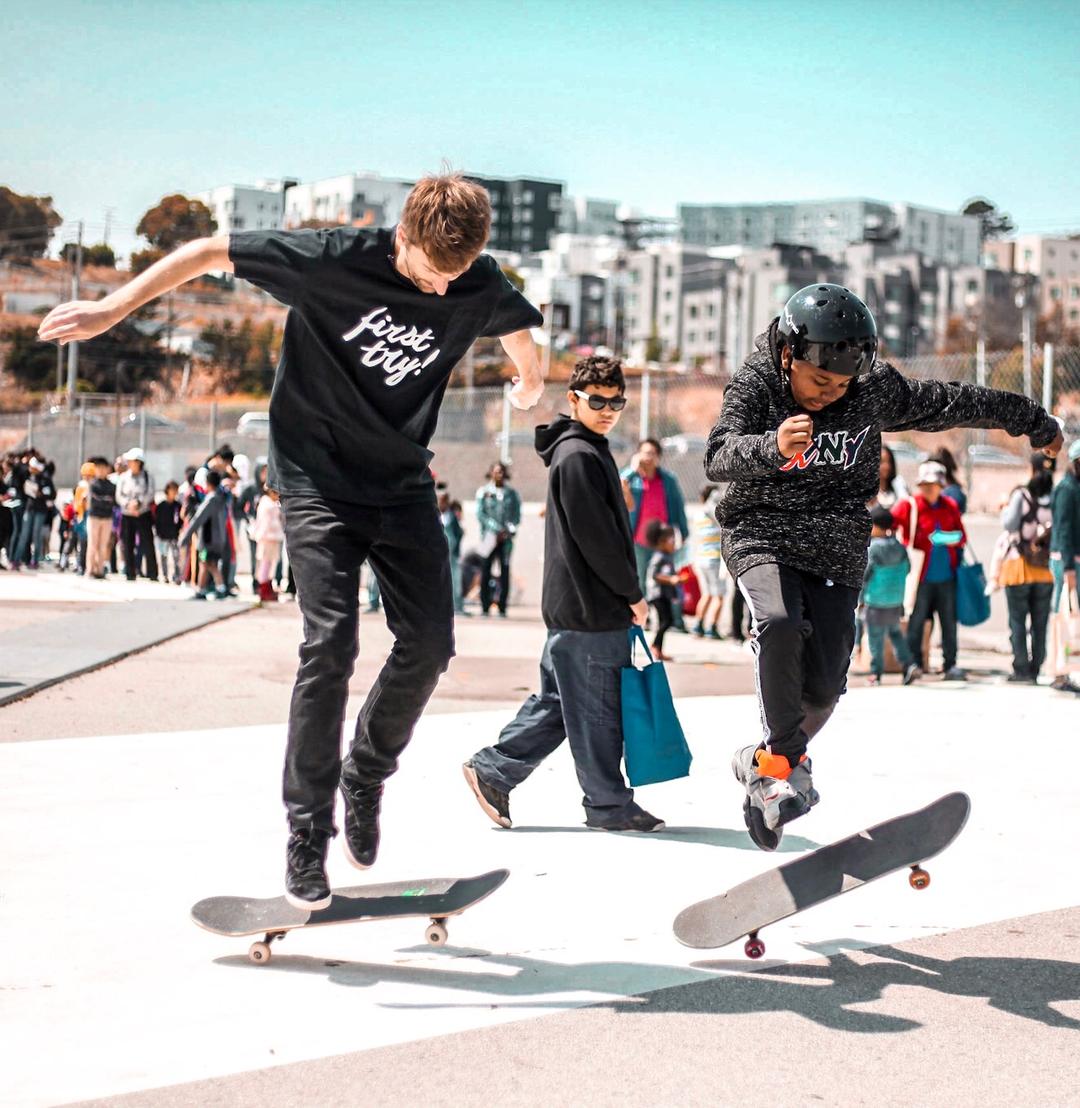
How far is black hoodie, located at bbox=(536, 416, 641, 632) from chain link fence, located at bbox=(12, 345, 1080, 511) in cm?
784

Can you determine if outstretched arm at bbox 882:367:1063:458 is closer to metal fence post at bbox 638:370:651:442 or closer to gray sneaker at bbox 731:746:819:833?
gray sneaker at bbox 731:746:819:833

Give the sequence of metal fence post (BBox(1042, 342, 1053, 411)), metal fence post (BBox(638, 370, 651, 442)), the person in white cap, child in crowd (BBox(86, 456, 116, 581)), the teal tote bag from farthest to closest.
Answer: child in crowd (BBox(86, 456, 116, 581))
the person in white cap
metal fence post (BBox(638, 370, 651, 442))
metal fence post (BBox(1042, 342, 1053, 411))
the teal tote bag

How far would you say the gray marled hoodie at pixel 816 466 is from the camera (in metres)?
4.36

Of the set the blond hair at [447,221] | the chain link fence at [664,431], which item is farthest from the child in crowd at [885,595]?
the blond hair at [447,221]

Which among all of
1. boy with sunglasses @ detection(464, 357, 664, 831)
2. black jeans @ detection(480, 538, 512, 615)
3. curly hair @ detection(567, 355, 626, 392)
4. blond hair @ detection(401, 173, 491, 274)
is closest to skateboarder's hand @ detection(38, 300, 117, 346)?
blond hair @ detection(401, 173, 491, 274)

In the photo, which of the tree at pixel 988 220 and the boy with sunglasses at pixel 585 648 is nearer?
the boy with sunglasses at pixel 585 648

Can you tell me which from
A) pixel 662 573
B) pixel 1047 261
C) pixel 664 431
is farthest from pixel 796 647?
pixel 1047 261

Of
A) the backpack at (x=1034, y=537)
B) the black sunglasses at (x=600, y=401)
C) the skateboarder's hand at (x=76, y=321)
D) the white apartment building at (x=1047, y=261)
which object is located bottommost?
the backpack at (x=1034, y=537)

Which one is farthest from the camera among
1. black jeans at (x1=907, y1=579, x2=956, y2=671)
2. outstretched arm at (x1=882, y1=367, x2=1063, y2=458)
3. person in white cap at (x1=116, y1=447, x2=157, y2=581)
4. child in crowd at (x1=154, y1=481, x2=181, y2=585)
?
child in crowd at (x1=154, y1=481, x2=181, y2=585)

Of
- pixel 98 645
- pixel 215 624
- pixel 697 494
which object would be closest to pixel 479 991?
pixel 98 645

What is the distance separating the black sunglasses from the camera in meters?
5.83

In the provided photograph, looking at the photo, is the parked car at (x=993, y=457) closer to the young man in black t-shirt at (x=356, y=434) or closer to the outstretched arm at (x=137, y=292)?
the young man in black t-shirt at (x=356, y=434)

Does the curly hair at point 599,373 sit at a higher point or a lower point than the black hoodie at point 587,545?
higher

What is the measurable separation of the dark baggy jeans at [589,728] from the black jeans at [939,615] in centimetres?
679
